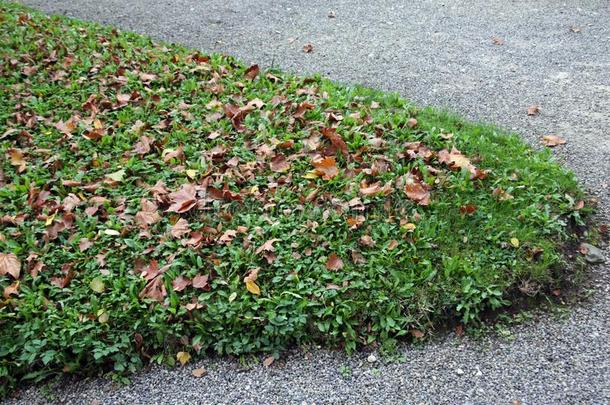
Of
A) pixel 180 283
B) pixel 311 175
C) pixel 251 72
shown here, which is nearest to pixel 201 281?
pixel 180 283

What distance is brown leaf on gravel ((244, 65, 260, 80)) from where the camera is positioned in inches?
199

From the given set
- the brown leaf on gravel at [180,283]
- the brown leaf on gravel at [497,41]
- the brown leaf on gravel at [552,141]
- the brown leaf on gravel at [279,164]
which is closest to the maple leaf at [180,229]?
the brown leaf on gravel at [180,283]

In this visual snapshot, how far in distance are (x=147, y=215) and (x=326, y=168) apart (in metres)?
1.14

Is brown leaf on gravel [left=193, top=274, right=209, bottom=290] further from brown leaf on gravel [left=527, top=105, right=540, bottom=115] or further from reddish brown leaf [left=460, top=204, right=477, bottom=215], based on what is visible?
brown leaf on gravel [left=527, top=105, right=540, bottom=115]

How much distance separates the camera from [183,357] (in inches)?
116

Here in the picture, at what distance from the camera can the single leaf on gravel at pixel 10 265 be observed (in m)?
3.25

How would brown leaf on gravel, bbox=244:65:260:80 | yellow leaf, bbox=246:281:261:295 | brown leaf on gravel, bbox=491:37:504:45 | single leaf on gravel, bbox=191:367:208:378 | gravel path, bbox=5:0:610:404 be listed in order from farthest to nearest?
brown leaf on gravel, bbox=491:37:504:45 → brown leaf on gravel, bbox=244:65:260:80 → yellow leaf, bbox=246:281:261:295 → single leaf on gravel, bbox=191:367:208:378 → gravel path, bbox=5:0:610:404

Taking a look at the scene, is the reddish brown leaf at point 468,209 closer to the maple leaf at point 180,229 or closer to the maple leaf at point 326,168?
the maple leaf at point 326,168

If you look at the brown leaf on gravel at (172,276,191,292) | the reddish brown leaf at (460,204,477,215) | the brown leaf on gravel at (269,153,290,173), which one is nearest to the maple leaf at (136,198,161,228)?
the brown leaf on gravel at (172,276,191,292)

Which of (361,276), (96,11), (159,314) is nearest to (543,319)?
(361,276)

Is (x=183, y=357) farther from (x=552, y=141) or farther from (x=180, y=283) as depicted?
(x=552, y=141)

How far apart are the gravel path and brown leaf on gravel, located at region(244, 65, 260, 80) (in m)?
0.44

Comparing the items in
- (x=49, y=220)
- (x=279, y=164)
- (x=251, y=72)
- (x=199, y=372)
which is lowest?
(x=199, y=372)

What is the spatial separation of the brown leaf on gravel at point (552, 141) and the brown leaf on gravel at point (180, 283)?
2728 millimetres
